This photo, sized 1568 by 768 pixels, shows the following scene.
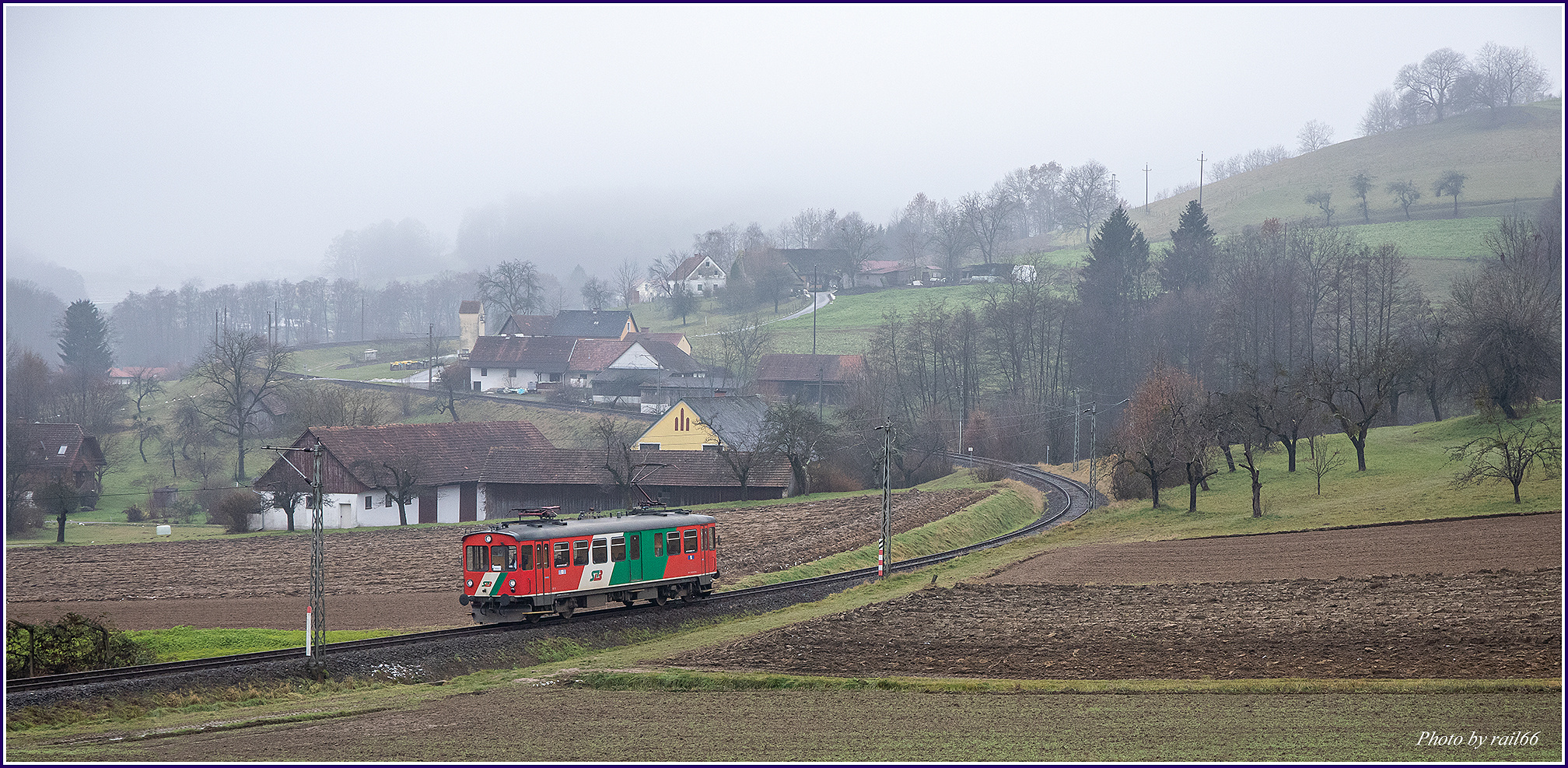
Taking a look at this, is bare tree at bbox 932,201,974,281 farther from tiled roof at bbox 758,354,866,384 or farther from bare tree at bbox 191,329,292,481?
bare tree at bbox 191,329,292,481

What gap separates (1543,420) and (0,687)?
2373 inches

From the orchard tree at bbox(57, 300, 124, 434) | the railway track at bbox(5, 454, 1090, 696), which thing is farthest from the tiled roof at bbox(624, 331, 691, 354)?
the railway track at bbox(5, 454, 1090, 696)

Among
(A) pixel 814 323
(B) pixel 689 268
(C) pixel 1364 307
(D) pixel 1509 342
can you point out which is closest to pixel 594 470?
(D) pixel 1509 342

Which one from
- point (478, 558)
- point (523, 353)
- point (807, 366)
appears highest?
point (523, 353)

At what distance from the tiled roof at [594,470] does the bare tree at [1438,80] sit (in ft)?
458

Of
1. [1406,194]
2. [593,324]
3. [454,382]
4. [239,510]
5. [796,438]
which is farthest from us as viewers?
[593,324]

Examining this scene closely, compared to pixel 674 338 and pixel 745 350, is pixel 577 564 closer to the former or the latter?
pixel 745 350

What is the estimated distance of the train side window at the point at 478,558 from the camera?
Result: 28.4m

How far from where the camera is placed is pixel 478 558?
28609 millimetres

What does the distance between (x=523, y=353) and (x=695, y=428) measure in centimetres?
4026

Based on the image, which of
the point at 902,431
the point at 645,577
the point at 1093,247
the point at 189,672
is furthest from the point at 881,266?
the point at 189,672

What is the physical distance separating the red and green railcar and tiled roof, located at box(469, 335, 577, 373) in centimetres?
7902

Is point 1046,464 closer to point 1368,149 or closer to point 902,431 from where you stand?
point 902,431

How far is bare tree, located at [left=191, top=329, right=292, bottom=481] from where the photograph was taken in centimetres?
8106
